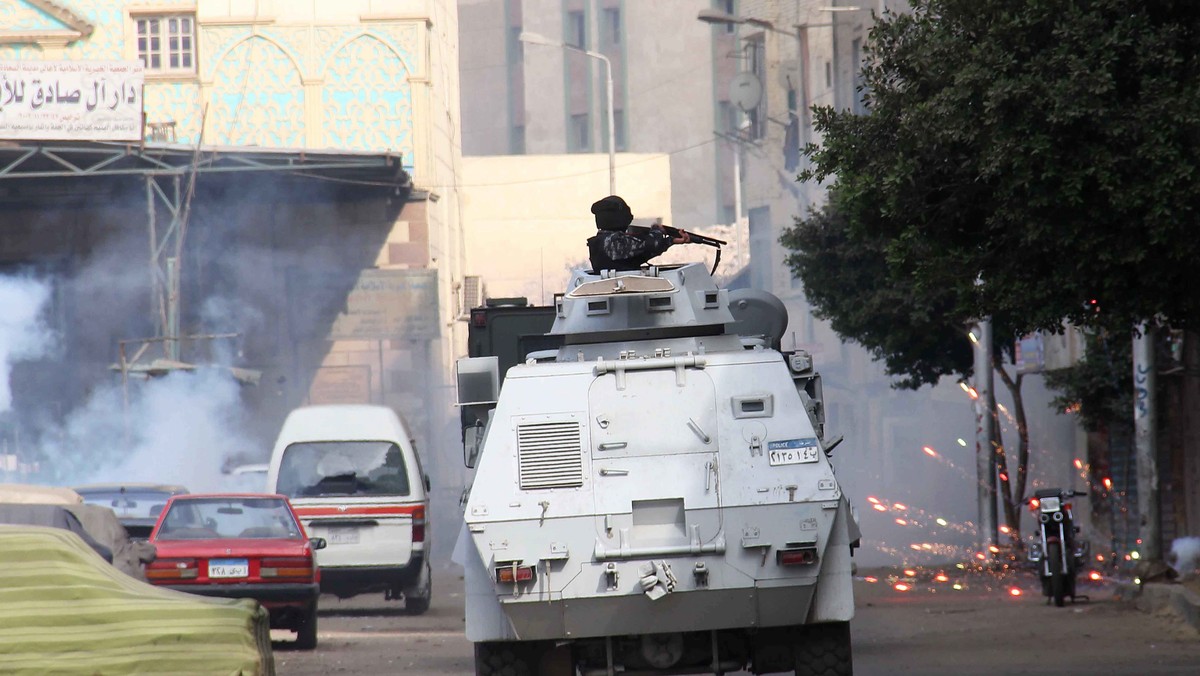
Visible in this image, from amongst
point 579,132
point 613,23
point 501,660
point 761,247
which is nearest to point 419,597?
point 501,660

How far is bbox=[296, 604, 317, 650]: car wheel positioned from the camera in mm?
15562

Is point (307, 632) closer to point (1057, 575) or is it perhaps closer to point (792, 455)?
point (792, 455)

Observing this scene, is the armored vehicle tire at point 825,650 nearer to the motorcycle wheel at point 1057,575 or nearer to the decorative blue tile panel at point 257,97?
the motorcycle wheel at point 1057,575

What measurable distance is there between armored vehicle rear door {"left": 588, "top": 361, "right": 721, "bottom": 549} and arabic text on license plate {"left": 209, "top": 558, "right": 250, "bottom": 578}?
21.4ft

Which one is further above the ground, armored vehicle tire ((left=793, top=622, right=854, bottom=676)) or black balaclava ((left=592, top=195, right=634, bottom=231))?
black balaclava ((left=592, top=195, right=634, bottom=231))

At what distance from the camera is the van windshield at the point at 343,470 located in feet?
66.1

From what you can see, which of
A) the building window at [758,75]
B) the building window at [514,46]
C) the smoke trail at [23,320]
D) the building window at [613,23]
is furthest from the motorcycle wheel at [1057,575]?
the building window at [514,46]

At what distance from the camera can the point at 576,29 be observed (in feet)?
236

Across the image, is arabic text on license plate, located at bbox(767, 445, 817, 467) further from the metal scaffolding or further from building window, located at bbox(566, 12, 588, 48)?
building window, located at bbox(566, 12, 588, 48)

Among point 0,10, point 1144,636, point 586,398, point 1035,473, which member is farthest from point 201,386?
point 586,398

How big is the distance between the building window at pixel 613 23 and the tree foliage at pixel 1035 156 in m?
58.3

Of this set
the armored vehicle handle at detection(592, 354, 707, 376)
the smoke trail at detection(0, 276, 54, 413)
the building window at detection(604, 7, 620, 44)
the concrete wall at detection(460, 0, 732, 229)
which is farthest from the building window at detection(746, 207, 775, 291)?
the armored vehicle handle at detection(592, 354, 707, 376)

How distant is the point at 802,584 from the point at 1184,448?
13254mm

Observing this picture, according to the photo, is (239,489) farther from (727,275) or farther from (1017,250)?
(727,275)
